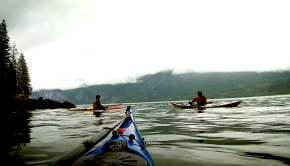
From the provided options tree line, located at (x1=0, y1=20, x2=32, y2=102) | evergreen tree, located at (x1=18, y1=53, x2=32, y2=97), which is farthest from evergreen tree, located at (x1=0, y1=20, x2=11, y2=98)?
evergreen tree, located at (x1=18, y1=53, x2=32, y2=97)

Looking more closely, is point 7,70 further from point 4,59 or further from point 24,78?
→ point 24,78

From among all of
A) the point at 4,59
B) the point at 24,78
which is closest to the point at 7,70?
the point at 4,59

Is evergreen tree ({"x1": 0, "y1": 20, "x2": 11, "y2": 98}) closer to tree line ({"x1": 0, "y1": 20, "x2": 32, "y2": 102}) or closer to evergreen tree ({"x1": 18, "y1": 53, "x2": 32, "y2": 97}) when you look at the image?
tree line ({"x1": 0, "y1": 20, "x2": 32, "y2": 102})

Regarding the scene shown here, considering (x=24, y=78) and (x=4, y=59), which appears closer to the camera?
(x=4, y=59)

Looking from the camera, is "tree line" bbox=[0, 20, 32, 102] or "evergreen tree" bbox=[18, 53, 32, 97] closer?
"tree line" bbox=[0, 20, 32, 102]

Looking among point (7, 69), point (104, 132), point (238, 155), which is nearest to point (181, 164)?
point (238, 155)

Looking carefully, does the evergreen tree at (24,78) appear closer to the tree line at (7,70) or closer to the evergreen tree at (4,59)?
the tree line at (7,70)

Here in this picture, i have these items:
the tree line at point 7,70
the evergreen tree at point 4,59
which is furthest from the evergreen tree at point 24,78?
the evergreen tree at point 4,59

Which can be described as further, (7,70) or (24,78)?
(24,78)

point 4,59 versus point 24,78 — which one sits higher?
point 4,59

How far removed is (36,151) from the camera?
541 cm

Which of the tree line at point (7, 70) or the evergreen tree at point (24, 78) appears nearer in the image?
the tree line at point (7, 70)

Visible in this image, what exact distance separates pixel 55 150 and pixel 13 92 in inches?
1842

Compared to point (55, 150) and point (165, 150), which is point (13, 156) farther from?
point (165, 150)
